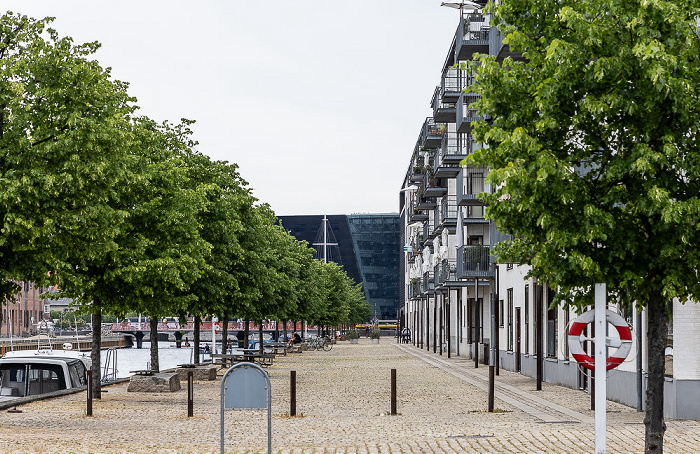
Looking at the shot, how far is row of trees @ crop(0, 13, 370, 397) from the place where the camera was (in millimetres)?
15531

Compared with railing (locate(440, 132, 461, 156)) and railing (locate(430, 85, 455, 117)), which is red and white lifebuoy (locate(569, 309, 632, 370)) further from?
railing (locate(430, 85, 455, 117))

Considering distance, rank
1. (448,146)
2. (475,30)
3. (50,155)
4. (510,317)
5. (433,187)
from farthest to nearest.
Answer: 1. (433,187)
2. (448,146)
3. (475,30)
4. (510,317)
5. (50,155)

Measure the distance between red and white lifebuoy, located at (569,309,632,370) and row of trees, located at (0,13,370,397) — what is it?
8.32m

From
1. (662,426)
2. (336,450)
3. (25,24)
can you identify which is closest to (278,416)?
(336,450)

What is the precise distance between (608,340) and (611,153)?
2.37 m

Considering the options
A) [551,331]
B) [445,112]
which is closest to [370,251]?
[445,112]

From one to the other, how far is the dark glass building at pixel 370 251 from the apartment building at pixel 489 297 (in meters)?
102

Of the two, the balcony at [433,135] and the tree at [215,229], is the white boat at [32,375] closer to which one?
the tree at [215,229]

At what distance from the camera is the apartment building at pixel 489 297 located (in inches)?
731

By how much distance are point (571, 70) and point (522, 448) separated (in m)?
5.62

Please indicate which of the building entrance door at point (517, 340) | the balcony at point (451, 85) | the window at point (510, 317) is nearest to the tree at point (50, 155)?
the building entrance door at point (517, 340)

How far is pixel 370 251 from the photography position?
183 m

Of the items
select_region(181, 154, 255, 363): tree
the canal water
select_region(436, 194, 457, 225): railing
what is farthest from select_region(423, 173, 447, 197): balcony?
select_region(181, 154, 255, 363): tree

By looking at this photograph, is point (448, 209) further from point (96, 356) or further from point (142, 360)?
point (142, 360)
